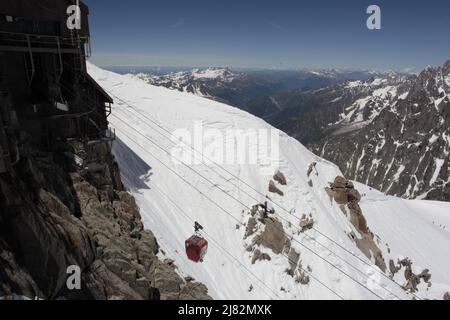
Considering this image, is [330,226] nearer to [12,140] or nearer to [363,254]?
[363,254]

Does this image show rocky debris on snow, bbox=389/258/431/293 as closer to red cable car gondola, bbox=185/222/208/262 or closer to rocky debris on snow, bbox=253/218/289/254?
rocky debris on snow, bbox=253/218/289/254

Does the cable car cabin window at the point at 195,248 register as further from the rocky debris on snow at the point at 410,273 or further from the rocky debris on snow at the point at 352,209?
the rocky debris on snow at the point at 410,273

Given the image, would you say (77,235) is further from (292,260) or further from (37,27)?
(292,260)

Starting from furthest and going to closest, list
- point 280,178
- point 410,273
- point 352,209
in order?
point 410,273 < point 352,209 < point 280,178

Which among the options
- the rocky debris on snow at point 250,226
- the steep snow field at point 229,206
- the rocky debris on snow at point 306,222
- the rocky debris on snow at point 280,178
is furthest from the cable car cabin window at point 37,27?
the rocky debris on snow at point 306,222

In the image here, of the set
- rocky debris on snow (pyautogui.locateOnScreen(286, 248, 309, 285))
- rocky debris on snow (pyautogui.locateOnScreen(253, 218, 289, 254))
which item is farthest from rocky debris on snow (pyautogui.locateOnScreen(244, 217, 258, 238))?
rocky debris on snow (pyautogui.locateOnScreen(286, 248, 309, 285))

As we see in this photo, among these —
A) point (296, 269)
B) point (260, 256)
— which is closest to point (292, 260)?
point (296, 269)
